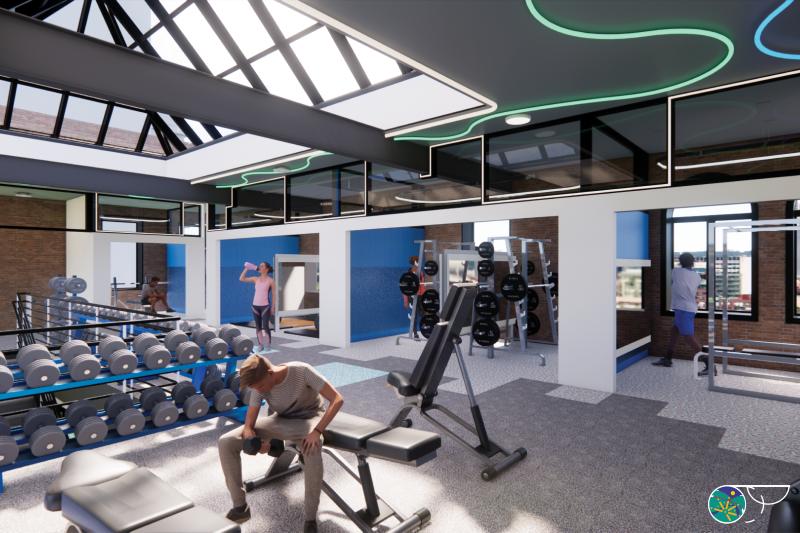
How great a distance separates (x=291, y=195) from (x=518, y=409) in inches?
193

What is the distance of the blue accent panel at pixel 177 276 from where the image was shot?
10.3 meters

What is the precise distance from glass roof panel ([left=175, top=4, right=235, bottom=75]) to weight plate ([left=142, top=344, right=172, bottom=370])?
9.35 ft

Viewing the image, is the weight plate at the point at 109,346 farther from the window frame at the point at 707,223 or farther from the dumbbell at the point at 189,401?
the window frame at the point at 707,223

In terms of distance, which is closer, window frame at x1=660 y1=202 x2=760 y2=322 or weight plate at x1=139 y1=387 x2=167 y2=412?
weight plate at x1=139 y1=387 x2=167 y2=412

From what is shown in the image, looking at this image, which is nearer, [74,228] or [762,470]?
[762,470]

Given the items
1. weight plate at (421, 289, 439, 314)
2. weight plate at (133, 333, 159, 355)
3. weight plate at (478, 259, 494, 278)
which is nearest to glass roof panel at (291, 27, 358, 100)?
weight plate at (133, 333, 159, 355)

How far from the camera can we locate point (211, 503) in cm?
224

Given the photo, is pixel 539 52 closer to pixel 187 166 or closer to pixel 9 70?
pixel 9 70

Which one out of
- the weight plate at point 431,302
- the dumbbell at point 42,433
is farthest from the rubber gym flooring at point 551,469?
the weight plate at point 431,302

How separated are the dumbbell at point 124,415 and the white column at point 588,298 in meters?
3.57

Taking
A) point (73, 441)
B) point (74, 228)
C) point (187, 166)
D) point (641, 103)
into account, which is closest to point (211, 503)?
point (73, 441)

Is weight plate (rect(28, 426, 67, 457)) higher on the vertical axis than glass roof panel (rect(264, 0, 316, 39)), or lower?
lower

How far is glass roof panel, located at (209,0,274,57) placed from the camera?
13.4ft

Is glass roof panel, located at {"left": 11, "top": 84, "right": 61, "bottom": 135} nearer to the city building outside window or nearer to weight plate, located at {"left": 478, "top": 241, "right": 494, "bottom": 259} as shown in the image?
weight plate, located at {"left": 478, "top": 241, "right": 494, "bottom": 259}
